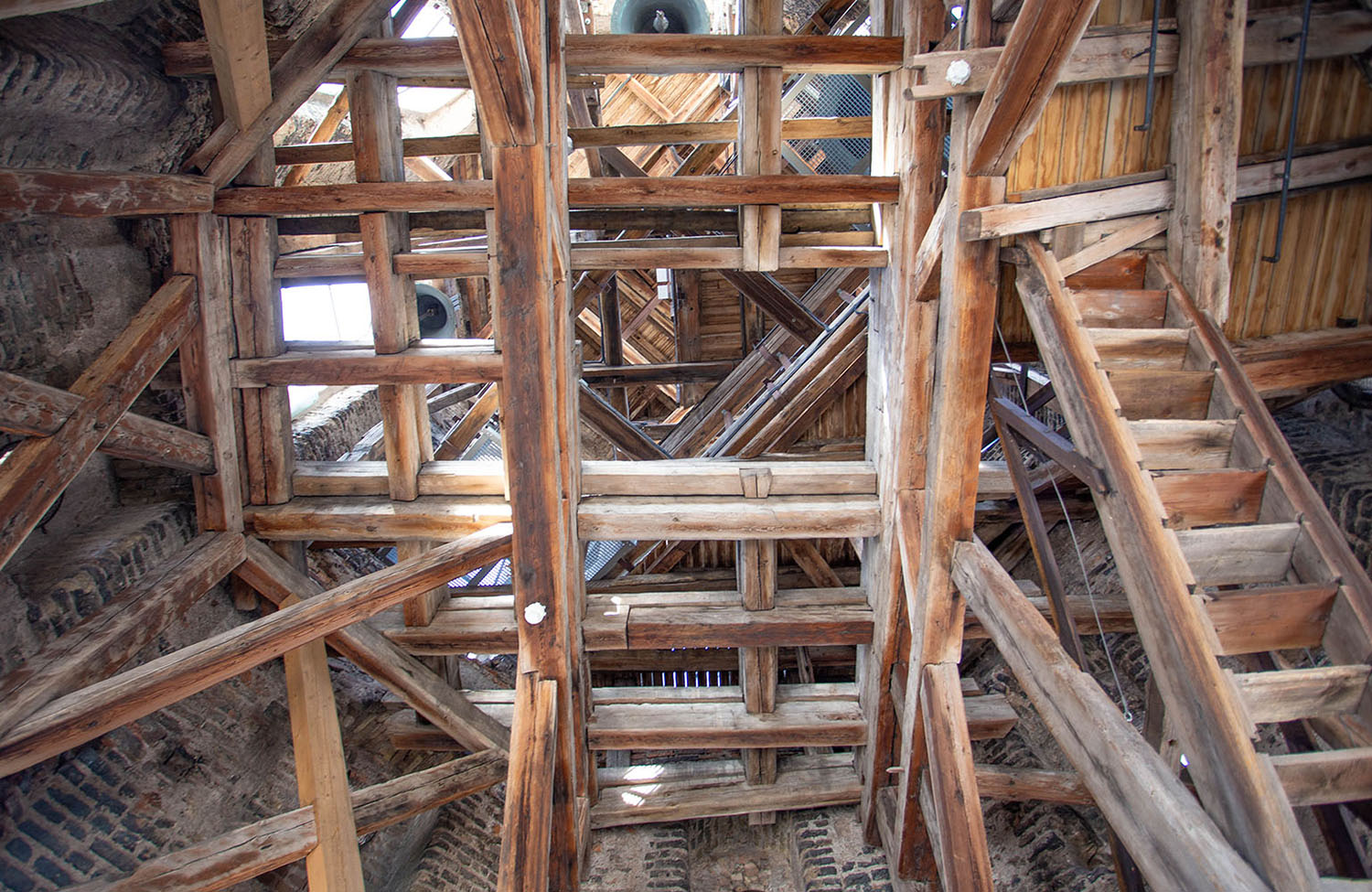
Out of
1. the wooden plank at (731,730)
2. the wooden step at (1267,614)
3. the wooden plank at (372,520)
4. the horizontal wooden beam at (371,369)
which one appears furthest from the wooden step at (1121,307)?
the wooden plank at (372,520)

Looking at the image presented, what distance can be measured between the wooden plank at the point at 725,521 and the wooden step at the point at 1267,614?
7.25ft

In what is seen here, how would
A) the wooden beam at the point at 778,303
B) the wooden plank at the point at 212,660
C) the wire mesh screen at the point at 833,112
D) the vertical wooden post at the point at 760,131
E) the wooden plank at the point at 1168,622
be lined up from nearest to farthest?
the wooden plank at the point at 1168,622 → the wooden plank at the point at 212,660 → the vertical wooden post at the point at 760,131 → the wooden beam at the point at 778,303 → the wire mesh screen at the point at 833,112

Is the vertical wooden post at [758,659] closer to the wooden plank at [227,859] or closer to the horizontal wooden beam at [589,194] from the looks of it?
the horizontal wooden beam at [589,194]

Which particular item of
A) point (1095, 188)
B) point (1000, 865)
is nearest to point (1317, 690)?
point (1095, 188)

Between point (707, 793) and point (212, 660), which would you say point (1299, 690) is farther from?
point (212, 660)

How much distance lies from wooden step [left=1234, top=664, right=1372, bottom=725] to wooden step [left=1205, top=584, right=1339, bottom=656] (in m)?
0.15

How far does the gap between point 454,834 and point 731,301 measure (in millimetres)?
6895

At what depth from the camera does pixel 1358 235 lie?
3674 mm

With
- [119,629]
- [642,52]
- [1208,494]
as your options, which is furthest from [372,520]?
[1208,494]

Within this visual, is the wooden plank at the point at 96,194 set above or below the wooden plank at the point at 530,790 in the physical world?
above

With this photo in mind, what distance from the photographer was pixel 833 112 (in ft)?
32.9

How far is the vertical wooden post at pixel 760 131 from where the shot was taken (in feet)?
13.5

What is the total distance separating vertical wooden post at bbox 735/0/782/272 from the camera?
412 centimetres

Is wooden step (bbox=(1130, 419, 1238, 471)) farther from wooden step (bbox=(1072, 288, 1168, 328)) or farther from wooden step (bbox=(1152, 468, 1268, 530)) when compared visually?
wooden step (bbox=(1072, 288, 1168, 328))
